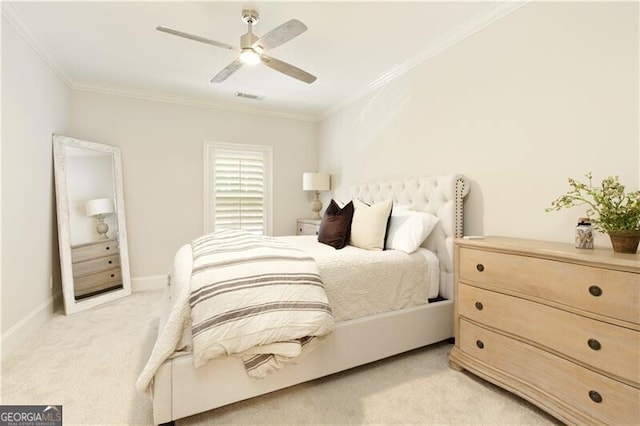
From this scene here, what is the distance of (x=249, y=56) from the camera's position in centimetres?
215

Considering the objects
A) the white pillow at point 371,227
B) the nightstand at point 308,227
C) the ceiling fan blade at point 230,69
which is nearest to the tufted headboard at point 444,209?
the white pillow at point 371,227

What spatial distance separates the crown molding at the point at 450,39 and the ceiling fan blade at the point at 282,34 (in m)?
Answer: 1.49

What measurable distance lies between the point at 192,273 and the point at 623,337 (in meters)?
2.04

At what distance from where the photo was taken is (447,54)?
268 centimetres

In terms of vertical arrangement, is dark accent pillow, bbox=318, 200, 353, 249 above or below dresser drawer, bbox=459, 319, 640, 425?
above

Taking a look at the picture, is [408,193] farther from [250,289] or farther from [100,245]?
[100,245]

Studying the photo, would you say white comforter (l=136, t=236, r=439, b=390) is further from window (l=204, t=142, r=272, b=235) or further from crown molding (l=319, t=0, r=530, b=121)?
window (l=204, t=142, r=272, b=235)

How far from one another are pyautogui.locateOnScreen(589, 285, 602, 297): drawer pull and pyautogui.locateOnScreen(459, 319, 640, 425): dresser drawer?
355mm

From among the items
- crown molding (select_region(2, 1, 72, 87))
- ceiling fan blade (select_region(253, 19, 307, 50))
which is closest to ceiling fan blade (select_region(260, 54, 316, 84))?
ceiling fan blade (select_region(253, 19, 307, 50))

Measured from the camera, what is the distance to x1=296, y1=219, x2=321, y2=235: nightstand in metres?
4.07

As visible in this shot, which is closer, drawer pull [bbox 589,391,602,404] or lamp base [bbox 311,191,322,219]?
drawer pull [bbox 589,391,602,404]

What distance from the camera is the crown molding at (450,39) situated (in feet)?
7.22

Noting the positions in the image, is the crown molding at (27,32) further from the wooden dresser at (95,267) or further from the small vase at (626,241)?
the small vase at (626,241)

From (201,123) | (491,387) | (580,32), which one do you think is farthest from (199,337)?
(201,123)
